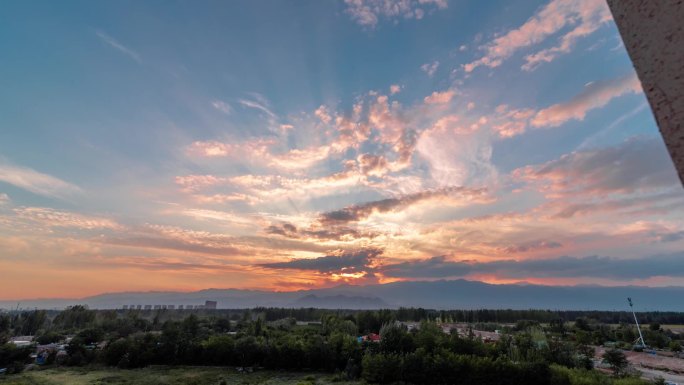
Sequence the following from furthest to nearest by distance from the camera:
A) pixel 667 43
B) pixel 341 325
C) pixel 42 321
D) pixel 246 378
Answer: pixel 42 321, pixel 341 325, pixel 246 378, pixel 667 43

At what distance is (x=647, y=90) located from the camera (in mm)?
1462

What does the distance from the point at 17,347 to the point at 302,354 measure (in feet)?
115

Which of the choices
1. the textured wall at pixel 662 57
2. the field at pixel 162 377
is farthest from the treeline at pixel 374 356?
the textured wall at pixel 662 57

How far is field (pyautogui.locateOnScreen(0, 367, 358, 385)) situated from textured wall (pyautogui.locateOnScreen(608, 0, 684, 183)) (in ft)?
116

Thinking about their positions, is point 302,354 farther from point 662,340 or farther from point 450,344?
point 662,340

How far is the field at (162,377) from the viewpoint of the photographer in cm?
3381

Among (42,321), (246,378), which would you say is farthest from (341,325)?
(42,321)

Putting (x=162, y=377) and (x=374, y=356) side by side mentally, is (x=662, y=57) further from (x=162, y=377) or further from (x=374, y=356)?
(x=162, y=377)

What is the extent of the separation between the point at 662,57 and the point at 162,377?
4397cm

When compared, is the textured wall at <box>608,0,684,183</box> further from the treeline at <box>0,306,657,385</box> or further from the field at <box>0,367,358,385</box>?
the treeline at <box>0,306,657,385</box>

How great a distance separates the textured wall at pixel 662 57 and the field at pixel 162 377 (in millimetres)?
35374

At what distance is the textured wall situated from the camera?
1312 millimetres

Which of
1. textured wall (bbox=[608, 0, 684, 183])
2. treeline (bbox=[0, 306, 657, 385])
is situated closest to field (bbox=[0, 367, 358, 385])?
treeline (bbox=[0, 306, 657, 385])

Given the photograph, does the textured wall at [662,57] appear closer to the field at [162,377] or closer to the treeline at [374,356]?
the field at [162,377]
